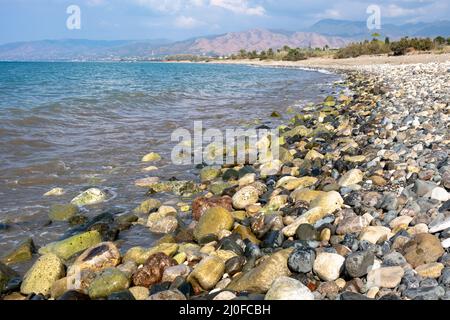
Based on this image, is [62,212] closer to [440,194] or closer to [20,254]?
[20,254]

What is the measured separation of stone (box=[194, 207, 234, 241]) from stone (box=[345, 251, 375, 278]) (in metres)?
2.11

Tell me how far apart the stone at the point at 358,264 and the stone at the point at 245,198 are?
111 inches

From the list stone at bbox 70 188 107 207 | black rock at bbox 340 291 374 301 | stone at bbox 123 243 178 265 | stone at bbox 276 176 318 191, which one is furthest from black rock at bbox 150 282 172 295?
stone at bbox 70 188 107 207

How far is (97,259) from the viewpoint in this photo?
4.63 metres

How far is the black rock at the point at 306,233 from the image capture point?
15.1 feet

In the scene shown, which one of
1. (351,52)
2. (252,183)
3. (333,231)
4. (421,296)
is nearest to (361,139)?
(252,183)

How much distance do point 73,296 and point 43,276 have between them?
709 millimetres

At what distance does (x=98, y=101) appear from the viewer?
68.6 feet

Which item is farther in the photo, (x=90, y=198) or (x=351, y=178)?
(x=90, y=198)

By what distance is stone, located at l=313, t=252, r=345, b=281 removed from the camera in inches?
145

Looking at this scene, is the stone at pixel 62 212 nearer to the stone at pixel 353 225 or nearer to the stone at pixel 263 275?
the stone at pixel 263 275

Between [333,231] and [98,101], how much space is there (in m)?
18.6

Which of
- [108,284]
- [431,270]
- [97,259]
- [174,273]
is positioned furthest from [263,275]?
[97,259]
